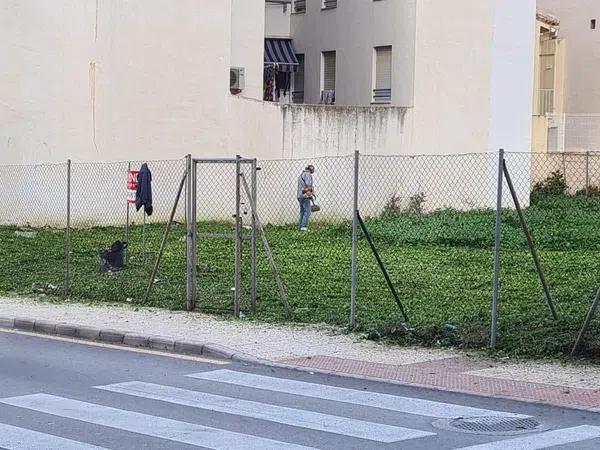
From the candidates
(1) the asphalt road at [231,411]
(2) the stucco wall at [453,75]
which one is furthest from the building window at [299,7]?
(1) the asphalt road at [231,411]

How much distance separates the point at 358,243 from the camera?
1034 inches

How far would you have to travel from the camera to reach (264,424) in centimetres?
926

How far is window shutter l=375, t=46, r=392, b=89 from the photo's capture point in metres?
36.9

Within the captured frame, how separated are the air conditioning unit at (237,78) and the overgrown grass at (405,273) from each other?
563cm

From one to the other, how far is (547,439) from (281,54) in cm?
3326

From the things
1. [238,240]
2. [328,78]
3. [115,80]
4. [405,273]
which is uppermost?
[328,78]

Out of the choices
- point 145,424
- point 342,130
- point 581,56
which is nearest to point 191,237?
point 145,424

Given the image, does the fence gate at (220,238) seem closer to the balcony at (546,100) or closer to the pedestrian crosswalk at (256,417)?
the pedestrian crosswalk at (256,417)

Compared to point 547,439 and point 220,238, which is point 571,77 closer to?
point 220,238

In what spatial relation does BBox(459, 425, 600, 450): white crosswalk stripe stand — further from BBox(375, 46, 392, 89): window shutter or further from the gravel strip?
BBox(375, 46, 392, 89): window shutter

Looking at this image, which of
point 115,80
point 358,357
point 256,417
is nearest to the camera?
point 256,417

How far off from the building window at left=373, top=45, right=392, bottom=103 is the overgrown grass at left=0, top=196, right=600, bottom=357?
6357 mm

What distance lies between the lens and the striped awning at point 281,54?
4044 centimetres

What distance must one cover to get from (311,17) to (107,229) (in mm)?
13842
